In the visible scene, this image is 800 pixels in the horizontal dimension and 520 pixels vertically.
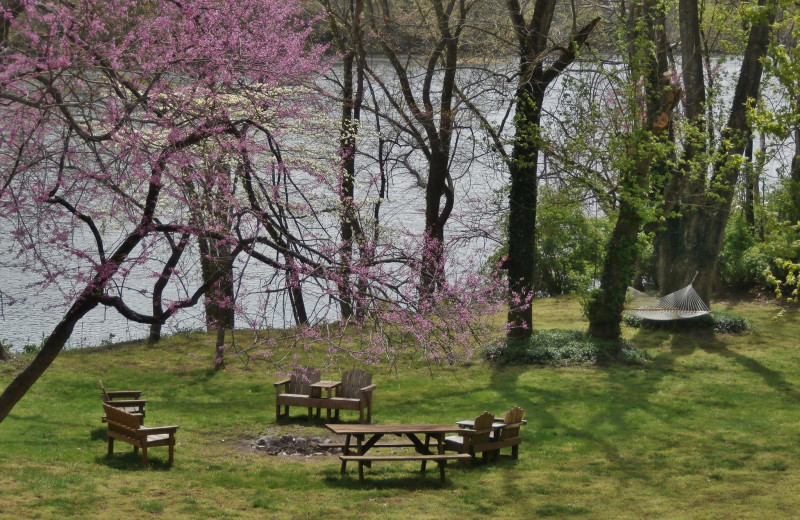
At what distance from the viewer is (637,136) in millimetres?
16000

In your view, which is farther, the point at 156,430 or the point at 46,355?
the point at 156,430

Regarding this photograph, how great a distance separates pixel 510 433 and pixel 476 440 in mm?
580

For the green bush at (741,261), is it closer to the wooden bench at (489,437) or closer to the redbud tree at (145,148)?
the wooden bench at (489,437)

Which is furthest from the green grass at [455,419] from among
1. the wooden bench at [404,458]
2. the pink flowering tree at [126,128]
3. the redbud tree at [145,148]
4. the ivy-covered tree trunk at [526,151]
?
the pink flowering tree at [126,128]

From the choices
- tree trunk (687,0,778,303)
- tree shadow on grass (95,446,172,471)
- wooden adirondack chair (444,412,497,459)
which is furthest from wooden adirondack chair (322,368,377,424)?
tree trunk (687,0,778,303)

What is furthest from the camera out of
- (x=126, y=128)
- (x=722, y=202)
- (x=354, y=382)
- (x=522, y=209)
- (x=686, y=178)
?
(x=722, y=202)

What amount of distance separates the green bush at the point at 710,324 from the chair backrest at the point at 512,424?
8345mm

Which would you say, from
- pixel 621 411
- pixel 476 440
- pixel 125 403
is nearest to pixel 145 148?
pixel 476 440

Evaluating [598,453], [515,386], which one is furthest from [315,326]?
[515,386]

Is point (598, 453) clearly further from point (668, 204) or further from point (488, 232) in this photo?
point (488, 232)

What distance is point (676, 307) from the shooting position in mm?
17719

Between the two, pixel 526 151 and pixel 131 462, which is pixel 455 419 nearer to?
pixel 131 462

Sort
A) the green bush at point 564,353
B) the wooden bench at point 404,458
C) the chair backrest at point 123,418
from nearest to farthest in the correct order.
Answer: the wooden bench at point 404,458
the chair backrest at point 123,418
the green bush at point 564,353

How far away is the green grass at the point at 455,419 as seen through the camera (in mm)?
9477
